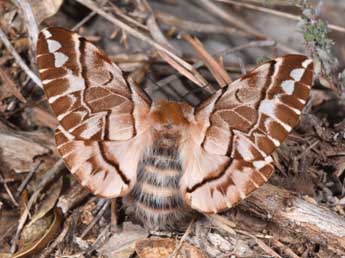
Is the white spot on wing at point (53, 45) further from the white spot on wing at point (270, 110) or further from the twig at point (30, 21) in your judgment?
the white spot on wing at point (270, 110)

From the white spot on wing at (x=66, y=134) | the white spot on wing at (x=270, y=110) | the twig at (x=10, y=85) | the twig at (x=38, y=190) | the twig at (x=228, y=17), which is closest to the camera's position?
the white spot on wing at (x=270, y=110)

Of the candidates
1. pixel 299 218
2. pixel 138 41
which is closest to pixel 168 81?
pixel 138 41

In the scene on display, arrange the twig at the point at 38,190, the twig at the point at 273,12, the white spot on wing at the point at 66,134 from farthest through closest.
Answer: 1. the twig at the point at 273,12
2. the twig at the point at 38,190
3. the white spot on wing at the point at 66,134

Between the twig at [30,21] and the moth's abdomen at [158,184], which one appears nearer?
the moth's abdomen at [158,184]

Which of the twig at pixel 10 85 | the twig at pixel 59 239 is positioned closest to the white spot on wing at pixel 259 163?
the twig at pixel 59 239

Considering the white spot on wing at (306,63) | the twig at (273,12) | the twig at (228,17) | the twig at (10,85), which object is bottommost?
the twig at (10,85)

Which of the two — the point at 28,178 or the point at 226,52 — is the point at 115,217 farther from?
the point at 226,52
